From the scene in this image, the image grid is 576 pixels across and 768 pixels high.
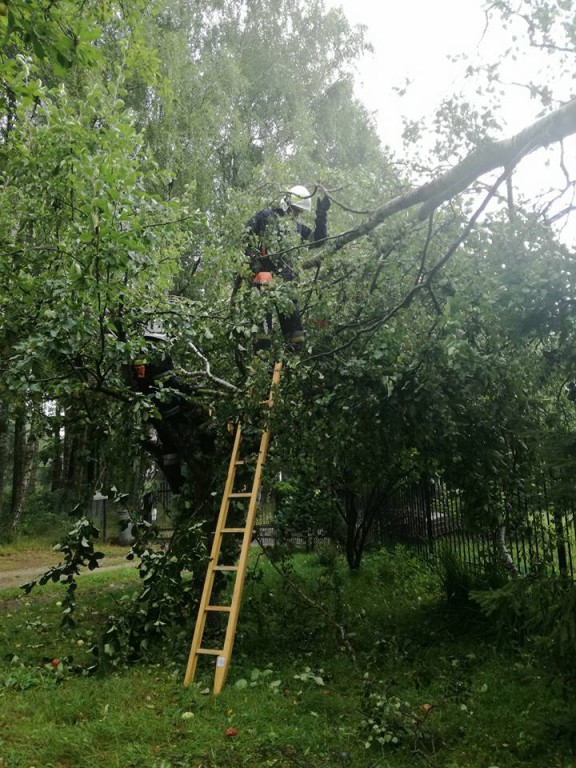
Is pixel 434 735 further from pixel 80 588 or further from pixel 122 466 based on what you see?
pixel 80 588

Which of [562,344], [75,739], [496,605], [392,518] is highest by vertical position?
[562,344]

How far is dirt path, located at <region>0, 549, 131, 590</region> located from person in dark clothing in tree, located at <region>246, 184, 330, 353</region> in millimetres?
6214

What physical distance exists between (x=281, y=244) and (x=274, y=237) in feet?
0.34

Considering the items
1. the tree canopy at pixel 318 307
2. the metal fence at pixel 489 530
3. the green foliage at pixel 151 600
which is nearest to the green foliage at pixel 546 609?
the metal fence at pixel 489 530

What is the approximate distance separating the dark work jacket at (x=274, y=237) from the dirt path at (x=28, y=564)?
634 centimetres

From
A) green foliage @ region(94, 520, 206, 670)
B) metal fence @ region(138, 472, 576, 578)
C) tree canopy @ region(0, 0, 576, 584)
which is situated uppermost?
tree canopy @ region(0, 0, 576, 584)

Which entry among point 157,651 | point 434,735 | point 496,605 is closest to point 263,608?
point 157,651

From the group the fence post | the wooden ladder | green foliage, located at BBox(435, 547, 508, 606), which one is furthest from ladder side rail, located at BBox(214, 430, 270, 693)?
the fence post

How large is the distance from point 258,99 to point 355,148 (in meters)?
2.93

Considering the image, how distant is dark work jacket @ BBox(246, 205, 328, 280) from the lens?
18.3 ft

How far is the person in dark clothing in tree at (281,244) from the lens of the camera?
215 inches

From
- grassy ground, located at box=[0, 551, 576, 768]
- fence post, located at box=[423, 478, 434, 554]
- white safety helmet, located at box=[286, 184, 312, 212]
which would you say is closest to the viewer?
grassy ground, located at box=[0, 551, 576, 768]

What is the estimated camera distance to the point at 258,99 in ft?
51.4

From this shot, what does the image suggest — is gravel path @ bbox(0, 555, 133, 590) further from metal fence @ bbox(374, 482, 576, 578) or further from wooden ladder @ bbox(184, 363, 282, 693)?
wooden ladder @ bbox(184, 363, 282, 693)
